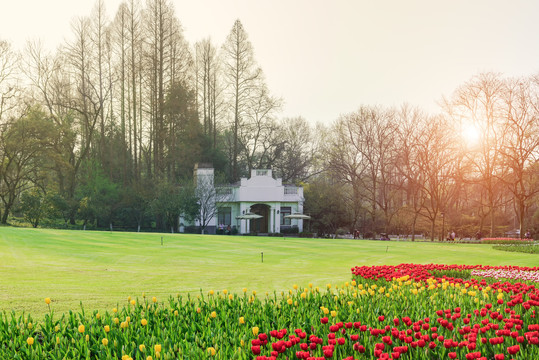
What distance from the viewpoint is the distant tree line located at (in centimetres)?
4481

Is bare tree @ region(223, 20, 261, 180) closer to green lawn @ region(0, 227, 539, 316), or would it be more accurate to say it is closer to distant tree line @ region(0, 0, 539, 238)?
distant tree line @ region(0, 0, 539, 238)

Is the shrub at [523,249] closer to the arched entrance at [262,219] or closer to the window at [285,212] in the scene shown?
the window at [285,212]

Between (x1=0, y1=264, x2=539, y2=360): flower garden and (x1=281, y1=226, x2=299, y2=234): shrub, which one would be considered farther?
(x1=281, y1=226, x2=299, y2=234): shrub

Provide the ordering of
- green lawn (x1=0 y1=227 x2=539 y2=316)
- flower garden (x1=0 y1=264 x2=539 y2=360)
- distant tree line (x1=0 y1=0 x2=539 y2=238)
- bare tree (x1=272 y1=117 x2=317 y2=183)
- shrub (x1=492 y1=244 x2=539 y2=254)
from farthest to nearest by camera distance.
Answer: bare tree (x1=272 y1=117 x2=317 y2=183), distant tree line (x1=0 y1=0 x2=539 y2=238), shrub (x1=492 y1=244 x2=539 y2=254), green lawn (x1=0 y1=227 x2=539 y2=316), flower garden (x1=0 y1=264 x2=539 y2=360)

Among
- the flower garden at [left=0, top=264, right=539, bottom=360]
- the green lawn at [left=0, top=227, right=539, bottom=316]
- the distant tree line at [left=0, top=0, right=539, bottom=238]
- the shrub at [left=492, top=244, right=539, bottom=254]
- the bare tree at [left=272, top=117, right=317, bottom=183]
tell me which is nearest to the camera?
the flower garden at [left=0, top=264, right=539, bottom=360]

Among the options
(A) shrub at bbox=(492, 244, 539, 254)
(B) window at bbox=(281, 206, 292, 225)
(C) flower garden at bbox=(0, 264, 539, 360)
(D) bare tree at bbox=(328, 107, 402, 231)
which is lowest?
(A) shrub at bbox=(492, 244, 539, 254)

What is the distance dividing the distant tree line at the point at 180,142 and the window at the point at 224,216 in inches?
163

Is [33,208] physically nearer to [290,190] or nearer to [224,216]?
[224,216]

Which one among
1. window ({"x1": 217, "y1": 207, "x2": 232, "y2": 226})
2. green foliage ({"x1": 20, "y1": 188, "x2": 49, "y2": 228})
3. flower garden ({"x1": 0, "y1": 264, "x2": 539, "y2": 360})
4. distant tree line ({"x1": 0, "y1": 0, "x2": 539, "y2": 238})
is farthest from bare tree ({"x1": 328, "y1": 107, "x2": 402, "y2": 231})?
flower garden ({"x1": 0, "y1": 264, "x2": 539, "y2": 360})

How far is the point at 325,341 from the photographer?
4527 millimetres

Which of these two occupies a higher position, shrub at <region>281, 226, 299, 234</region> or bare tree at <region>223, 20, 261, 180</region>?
bare tree at <region>223, 20, 261, 180</region>

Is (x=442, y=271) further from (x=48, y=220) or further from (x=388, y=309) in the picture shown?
(x=48, y=220)

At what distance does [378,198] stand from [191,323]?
58.4 meters

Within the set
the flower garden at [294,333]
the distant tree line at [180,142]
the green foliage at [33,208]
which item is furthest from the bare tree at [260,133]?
the flower garden at [294,333]
